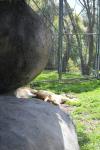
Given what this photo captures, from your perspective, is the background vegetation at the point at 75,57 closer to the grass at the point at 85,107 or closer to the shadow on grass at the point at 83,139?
the grass at the point at 85,107

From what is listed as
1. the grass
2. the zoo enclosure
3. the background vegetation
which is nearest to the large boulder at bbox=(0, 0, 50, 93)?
the grass

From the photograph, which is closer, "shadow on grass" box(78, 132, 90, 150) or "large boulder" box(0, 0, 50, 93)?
"large boulder" box(0, 0, 50, 93)

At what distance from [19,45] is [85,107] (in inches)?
227

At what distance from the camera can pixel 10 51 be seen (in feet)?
9.70

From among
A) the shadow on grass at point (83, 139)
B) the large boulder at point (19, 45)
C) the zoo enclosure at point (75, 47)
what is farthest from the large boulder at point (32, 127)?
the zoo enclosure at point (75, 47)

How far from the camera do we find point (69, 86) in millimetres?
12086

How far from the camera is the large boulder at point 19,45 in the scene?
9.73 ft

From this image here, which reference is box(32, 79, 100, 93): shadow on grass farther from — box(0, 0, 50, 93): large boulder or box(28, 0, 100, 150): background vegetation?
box(0, 0, 50, 93): large boulder

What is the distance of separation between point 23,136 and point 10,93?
2.64 feet

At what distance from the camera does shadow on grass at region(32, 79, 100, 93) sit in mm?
11270

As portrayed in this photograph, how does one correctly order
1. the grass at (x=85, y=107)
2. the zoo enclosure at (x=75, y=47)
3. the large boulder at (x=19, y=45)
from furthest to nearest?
the zoo enclosure at (x=75, y=47) < the grass at (x=85, y=107) < the large boulder at (x=19, y=45)

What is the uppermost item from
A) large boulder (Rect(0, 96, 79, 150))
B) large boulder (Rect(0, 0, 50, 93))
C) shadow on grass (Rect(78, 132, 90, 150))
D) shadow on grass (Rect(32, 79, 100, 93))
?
large boulder (Rect(0, 0, 50, 93))

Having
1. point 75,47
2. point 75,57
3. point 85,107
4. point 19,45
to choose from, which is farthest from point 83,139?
point 75,57

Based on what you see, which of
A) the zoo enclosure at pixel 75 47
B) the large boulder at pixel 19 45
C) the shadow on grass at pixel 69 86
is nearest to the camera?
the large boulder at pixel 19 45
